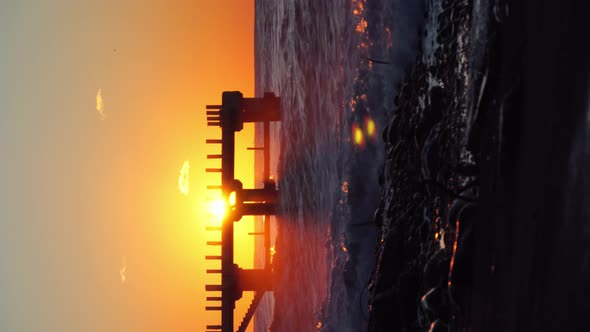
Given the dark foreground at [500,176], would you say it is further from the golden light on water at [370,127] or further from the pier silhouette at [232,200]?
the pier silhouette at [232,200]

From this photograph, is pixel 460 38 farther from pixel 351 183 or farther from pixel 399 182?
pixel 351 183

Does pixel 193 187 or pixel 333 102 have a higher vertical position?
pixel 333 102

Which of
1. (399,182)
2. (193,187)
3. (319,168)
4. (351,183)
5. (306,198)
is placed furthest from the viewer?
(193,187)

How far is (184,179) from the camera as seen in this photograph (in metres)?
23.6

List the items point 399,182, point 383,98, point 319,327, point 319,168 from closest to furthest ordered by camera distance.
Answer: point 399,182 → point 383,98 → point 319,327 → point 319,168

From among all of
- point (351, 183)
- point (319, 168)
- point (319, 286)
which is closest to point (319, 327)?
point (319, 286)

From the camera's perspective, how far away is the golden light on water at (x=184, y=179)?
23266mm

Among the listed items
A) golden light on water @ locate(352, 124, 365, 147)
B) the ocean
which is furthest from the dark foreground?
golden light on water @ locate(352, 124, 365, 147)

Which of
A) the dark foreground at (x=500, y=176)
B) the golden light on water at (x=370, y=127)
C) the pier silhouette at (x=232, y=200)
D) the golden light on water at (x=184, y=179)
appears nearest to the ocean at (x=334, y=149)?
the golden light on water at (x=370, y=127)

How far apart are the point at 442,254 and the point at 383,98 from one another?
145 centimetres

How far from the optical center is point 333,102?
5207mm

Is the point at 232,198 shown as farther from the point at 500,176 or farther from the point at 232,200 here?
the point at 500,176

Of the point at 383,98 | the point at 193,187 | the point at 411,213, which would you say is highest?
the point at 383,98

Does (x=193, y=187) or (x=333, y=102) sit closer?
(x=333, y=102)
